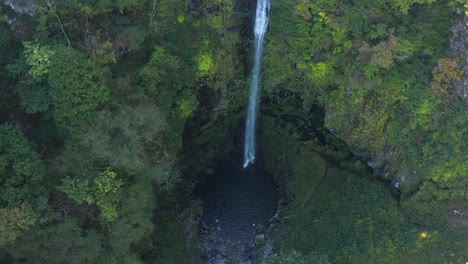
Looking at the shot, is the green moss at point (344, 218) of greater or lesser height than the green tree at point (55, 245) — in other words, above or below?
below

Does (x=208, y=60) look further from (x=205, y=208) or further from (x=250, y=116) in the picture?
(x=205, y=208)

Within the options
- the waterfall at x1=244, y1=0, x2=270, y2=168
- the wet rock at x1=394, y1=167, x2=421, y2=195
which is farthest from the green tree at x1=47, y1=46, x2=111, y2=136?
the wet rock at x1=394, y1=167, x2=421, y2=195

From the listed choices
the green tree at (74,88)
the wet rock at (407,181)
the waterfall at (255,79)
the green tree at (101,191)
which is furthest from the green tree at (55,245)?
the wet rock at (407,181)

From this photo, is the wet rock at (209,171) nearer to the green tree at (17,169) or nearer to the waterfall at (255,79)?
the waterfall at (255,79)

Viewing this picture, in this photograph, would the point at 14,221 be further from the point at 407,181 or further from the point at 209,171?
the point at 407,181

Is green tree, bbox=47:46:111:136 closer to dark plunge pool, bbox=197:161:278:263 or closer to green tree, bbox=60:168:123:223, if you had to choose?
green tree, bbox=60:168:123:223

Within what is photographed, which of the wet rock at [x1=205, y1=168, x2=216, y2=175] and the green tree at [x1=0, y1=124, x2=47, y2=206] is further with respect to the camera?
the wet rock at [x1=205, y1=168, x2=216, y2=175]

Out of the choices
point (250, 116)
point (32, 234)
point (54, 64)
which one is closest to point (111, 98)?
point (54, 64)
